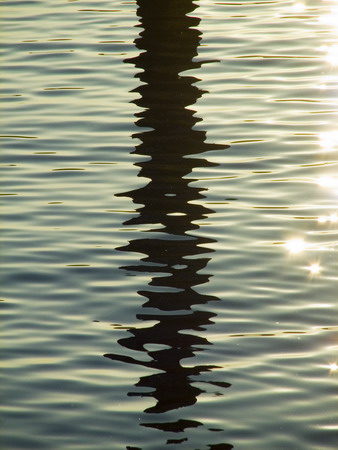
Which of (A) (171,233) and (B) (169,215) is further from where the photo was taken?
(B) (169,215)

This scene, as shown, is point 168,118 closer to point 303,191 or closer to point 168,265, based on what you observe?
point 303,191

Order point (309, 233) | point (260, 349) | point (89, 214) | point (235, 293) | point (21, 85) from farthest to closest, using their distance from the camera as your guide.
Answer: point (21, 85)
point (89, 214)
point (309, 233)
point (235, 293)
point (260, 349)

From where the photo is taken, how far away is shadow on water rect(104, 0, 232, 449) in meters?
6.43

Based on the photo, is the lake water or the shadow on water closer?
the lake water

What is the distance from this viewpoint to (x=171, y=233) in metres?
8.34

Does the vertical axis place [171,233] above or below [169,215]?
below

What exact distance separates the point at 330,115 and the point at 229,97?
108 centimetres

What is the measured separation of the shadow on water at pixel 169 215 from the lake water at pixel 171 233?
0.06 feet

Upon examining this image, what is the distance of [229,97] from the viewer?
1114 centimetres

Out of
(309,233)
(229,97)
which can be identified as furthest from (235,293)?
(229,97)

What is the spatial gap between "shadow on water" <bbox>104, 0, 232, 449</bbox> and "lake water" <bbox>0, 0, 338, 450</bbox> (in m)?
0.02

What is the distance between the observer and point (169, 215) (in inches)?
340

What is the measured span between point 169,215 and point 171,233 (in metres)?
0.34

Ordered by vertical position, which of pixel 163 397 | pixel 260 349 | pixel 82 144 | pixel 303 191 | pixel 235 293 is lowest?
pixel 163 397
